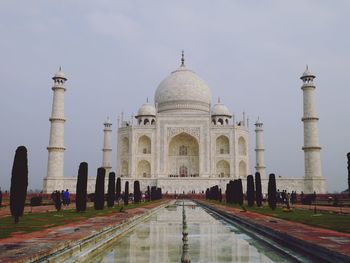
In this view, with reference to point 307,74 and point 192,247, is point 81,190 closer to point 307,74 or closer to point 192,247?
point 192,247

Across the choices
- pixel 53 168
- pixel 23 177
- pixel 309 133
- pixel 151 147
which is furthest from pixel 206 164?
pixel 23 177

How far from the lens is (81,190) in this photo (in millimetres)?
12625

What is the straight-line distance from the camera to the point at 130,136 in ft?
109

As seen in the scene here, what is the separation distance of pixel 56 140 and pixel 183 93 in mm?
13177

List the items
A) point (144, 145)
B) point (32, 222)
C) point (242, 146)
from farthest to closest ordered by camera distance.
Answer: point (144, 145)
point (242, 146)
point (32, 222)

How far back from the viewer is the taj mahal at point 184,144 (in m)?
28.2

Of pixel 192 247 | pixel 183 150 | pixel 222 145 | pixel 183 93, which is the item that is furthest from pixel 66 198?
pixel 183 93

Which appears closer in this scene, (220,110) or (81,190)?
(81,190)

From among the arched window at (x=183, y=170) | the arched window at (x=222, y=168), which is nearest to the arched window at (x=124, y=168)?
the arched window at (x=183, y=170)

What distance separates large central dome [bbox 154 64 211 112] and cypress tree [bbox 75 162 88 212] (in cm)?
2334

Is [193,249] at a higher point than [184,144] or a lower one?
lower

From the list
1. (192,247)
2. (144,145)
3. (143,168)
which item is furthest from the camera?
(144,145)

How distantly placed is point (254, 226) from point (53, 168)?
911 inches

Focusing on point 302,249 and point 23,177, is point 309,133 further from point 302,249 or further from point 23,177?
point 302,249
